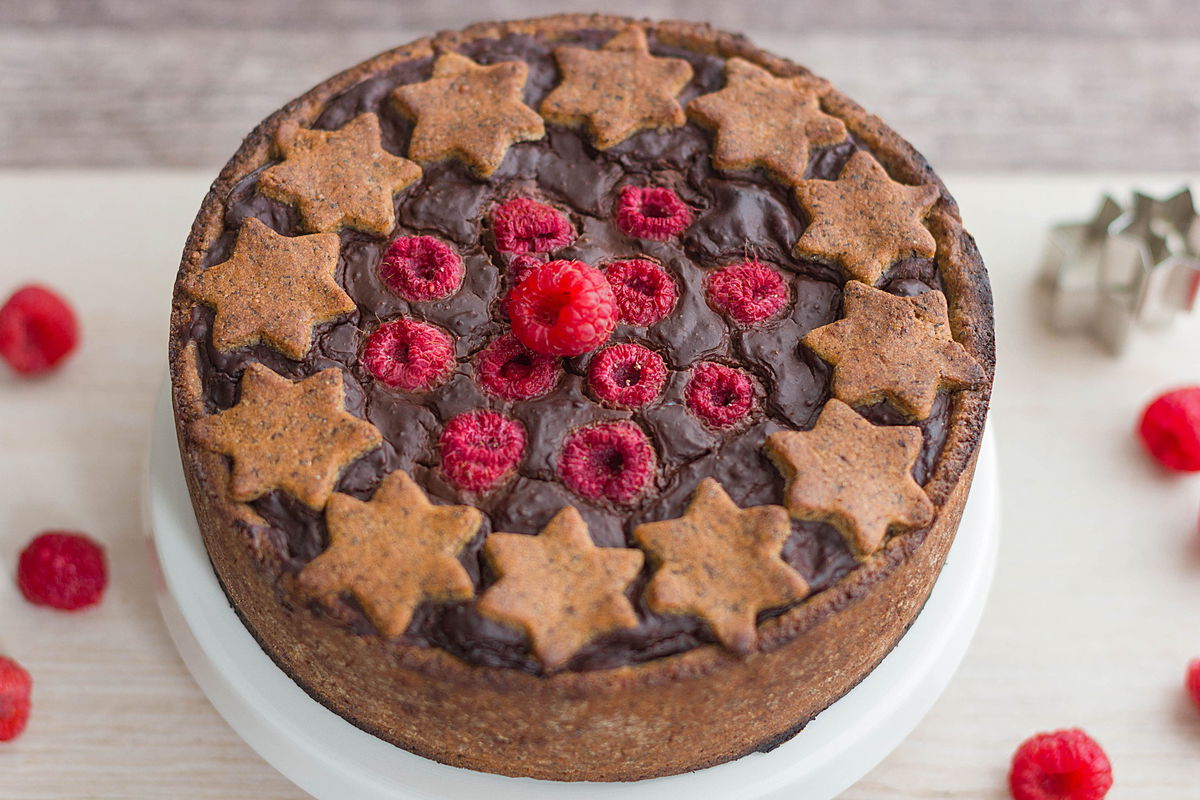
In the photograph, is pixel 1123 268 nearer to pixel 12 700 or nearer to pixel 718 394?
pixel 718 394

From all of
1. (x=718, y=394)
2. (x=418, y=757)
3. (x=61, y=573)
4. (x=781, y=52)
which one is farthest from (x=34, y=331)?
(x=781, y=52)

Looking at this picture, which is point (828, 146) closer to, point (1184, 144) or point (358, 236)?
point (358, 236)

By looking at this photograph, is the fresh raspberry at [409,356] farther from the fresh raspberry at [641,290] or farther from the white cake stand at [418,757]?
A: the white cake stand at [418,757]

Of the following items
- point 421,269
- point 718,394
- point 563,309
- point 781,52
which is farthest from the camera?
point 781,52

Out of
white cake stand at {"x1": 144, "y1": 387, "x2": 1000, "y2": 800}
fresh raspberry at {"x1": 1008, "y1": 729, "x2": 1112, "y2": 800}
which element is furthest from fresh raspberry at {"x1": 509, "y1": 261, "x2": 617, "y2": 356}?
fresh raspberry at {"x1": 1008, "y1": 729, "x2": 1112, "y2": 800}

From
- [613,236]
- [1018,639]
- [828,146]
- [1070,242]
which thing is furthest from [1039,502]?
[613,236]

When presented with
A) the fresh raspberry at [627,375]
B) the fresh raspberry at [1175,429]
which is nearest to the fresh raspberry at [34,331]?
the fresh raspberry at [627,375]
